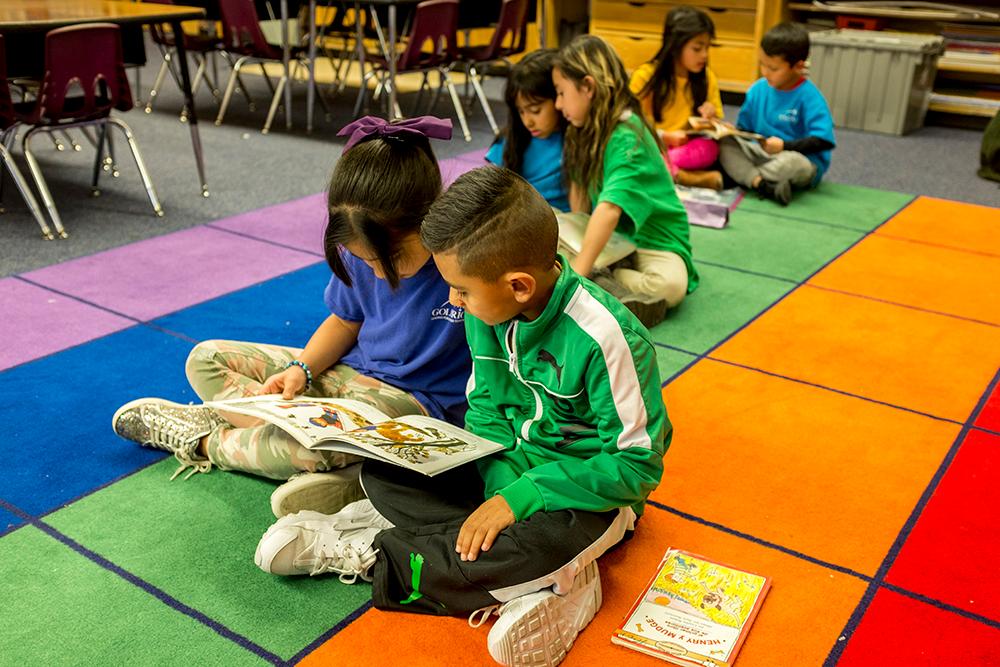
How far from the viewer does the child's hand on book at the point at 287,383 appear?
198 cm

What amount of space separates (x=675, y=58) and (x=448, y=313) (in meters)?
2.49

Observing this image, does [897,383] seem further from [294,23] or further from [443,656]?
[294,23]

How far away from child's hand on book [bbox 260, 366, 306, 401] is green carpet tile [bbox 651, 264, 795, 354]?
3.79 feet

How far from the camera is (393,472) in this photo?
173 centimetres

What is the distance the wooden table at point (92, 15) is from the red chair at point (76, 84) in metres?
0.15

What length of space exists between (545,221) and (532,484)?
1.38 feet

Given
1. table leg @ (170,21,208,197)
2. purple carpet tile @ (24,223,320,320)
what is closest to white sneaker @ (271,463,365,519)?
purple carpet tile @ (24,223,320,320)

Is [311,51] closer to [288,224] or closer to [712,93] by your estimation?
[288,224]

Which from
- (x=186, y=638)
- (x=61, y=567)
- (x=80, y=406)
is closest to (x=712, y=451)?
(x=186, y=638)

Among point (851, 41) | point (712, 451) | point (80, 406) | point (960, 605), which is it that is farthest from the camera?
point (851, 41)

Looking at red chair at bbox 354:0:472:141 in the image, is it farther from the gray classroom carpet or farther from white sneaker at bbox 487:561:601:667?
white sneaker at bbox 487:561:601:667

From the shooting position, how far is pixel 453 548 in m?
1.57

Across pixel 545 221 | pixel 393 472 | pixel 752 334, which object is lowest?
pixel 752 334

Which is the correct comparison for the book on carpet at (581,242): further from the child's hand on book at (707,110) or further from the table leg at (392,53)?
the table leg at (392,53)
